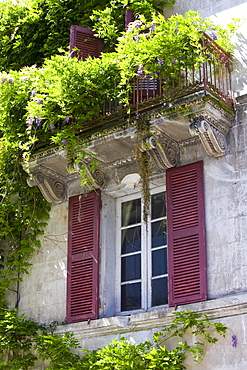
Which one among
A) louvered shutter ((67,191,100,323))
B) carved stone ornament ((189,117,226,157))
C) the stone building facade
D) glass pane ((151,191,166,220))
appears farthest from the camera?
glass pane ((151,191,166,220))

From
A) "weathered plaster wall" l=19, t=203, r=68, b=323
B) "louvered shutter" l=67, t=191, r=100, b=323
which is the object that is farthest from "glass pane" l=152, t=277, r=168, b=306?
"weathered plaster wall" l=19, t=203, r=68, b=323

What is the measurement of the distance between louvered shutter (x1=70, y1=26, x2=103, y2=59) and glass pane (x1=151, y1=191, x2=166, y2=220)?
266 cm

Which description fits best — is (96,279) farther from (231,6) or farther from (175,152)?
(231,6)

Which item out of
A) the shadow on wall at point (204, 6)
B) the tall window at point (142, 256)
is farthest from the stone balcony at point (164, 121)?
the shadow on wall at point (204, 6)

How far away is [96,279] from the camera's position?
453 inches

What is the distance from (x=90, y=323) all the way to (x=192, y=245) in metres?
1.83

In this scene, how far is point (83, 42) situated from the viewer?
42.0 ft

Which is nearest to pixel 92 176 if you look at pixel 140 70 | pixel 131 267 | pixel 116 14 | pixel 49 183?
pixel 49 183

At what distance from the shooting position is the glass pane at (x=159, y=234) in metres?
11.4

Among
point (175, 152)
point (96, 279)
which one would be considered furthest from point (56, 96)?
point (96, 279)

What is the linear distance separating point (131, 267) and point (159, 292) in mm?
681

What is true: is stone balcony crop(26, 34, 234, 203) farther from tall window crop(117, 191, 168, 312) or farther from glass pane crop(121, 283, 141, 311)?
glass pane crop(121, 283, 141, 311)

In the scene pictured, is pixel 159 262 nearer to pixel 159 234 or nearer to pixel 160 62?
pixel 159 234

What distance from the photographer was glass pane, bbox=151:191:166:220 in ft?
38.2
